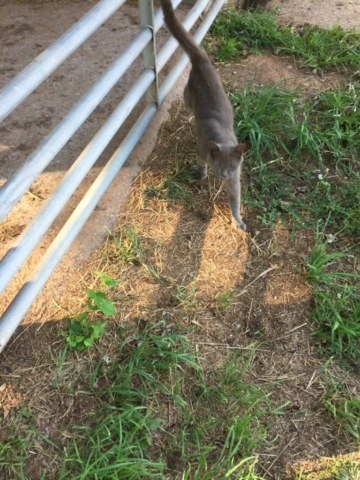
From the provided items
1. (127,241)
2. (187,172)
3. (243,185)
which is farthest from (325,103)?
(127,241)

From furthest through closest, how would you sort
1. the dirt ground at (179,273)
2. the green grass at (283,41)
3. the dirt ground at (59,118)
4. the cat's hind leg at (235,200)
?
1. the green grass at (283,41)
2. the cat's hind leg at (235,200)
3. the dirt ground at (59,118)
4. the dirt ground at (179,273)

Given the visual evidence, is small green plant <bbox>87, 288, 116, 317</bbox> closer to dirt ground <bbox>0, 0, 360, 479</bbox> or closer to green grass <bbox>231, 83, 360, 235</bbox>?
dirt ground <bbox>0, 0, 360, 479</bbox>

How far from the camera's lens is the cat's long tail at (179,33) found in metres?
2.97

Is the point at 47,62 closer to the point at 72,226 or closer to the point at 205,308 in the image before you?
the point at 72,226

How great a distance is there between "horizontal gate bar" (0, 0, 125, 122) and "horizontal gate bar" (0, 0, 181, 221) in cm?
29

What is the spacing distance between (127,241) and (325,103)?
7.33 ft

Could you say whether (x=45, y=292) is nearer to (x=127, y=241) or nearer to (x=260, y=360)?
(x=127, y=241)

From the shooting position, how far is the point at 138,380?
2.18 m

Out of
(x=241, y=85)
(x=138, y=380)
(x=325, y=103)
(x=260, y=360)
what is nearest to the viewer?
(x=138, y=380)

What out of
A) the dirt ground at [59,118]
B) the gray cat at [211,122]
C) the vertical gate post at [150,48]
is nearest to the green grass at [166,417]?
the dirt ground at [59,118]

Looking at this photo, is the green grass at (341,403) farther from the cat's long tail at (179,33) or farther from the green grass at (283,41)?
the green grass at (283,41)

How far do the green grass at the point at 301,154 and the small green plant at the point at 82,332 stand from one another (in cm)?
140

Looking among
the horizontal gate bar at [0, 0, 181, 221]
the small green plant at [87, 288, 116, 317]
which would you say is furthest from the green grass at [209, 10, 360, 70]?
the small green plant at [87, 288, 116, 317]

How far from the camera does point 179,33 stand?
3.11m
